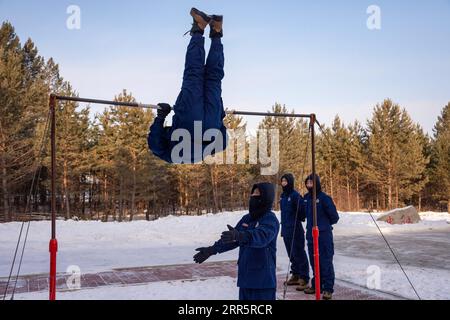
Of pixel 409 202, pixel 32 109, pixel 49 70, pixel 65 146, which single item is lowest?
pixel 409 202

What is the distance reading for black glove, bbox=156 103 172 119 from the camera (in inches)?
157

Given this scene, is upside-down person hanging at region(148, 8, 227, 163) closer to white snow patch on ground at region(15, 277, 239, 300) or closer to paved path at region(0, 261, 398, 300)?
white snow patch on ground at region(15, 277, 239, 300)

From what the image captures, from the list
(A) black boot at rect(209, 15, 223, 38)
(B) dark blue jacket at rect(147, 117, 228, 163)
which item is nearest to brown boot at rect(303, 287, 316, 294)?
(B) dark blue jacket at rect(147, 117, 228, 163)

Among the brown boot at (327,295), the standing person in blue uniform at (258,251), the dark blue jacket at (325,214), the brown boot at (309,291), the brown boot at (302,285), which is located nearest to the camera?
the standing person in blue uniform at (258,251)

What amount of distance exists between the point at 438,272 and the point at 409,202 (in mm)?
35838

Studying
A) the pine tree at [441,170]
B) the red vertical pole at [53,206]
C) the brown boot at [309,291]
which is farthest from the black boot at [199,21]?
the pine tree at [441,170]

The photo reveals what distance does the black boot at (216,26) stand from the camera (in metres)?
3.96

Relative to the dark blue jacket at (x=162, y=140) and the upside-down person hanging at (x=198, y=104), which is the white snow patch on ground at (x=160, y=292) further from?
the upside-down person hanging at (x=198, y=104)
